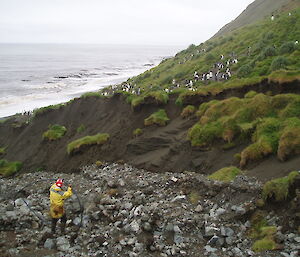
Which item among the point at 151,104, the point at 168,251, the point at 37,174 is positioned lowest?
the point at 37,174

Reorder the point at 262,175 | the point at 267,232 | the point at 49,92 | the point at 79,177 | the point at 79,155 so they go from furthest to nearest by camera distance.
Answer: the point at 49,92
the point at 79,155
the point at 79,177
the point at 262,175
the point at 267,232

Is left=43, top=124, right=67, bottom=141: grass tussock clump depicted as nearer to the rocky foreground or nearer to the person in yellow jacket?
the rocky foreground

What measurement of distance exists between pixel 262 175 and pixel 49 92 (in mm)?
65678

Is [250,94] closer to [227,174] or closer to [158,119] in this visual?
[158,119]

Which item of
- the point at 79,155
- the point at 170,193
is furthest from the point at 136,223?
the point at 79,155

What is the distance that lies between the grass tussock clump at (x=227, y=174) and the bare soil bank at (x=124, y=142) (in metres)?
0.48

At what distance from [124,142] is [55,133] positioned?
7943 mm

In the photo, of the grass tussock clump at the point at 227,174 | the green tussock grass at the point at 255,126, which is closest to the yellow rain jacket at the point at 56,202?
the grass tussock clump at the point at 227,174

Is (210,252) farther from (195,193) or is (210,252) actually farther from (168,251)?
(195,193)

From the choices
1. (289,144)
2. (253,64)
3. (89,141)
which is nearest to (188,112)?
(89,141)

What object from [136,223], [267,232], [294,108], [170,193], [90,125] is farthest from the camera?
[90,125]

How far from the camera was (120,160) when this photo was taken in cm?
1797

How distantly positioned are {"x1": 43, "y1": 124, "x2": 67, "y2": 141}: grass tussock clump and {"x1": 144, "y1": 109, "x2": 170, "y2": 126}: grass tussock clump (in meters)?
8.53

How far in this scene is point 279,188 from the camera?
9.29m
